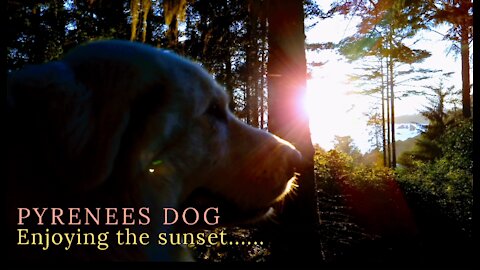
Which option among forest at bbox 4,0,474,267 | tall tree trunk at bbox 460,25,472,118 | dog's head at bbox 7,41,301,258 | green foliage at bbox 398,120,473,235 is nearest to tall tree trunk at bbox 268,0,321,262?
forest at bbox 4,0,474,267

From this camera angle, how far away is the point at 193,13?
1156 cm

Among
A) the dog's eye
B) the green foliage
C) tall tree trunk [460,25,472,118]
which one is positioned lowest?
the green foliage

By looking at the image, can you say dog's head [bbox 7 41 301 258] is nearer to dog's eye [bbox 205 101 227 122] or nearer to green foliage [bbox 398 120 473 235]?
dog's eye [bbox 205 101 227 122]

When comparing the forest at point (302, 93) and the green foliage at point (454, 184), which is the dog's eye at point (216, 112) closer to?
the forest at point (302, 93)

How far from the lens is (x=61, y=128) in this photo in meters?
1.19

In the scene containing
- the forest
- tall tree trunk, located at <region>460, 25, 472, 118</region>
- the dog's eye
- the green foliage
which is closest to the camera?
the dog's eye

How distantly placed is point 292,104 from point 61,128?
4484 mm

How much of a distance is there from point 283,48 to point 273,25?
36 centimetres

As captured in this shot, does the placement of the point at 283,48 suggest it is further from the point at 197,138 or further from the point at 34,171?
the point at 34,171

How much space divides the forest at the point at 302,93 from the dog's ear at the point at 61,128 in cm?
95

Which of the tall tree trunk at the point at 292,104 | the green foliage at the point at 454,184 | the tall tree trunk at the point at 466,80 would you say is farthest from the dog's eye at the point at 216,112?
the tall tree trunk at the point at 466,80

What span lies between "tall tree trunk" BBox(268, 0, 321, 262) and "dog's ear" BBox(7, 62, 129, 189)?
4.35 meters

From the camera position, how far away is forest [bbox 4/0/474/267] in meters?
5.40

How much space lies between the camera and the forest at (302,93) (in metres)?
5.40
